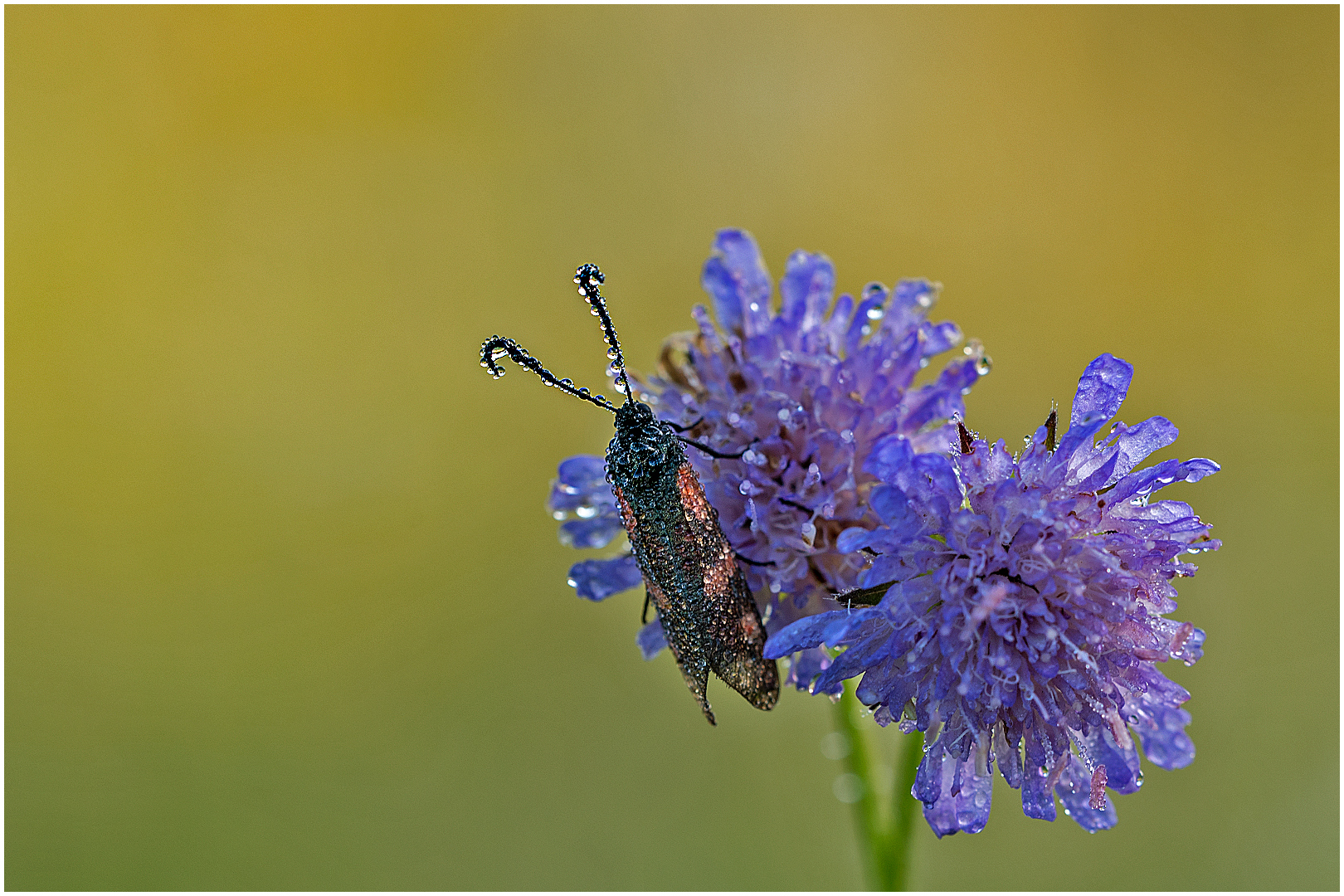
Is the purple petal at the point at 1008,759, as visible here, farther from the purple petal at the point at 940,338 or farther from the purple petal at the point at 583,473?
the purple petal at the point at 583,473

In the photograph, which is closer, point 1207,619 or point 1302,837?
point 1302,837

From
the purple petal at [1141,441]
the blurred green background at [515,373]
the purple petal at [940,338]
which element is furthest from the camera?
the blurred green background at [515,373]

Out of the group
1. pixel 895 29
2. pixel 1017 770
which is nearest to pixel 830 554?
pixel 1017 770

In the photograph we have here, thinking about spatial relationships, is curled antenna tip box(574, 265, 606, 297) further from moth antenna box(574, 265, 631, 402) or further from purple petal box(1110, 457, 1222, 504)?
purple petal box(1110, 457, 1222, 504)

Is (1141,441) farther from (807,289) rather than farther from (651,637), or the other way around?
(651,637)

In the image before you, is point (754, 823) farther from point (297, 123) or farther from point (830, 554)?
point (297, 123)

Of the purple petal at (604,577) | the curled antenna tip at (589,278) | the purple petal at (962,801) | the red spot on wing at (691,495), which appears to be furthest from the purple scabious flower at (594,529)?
the purple petal at (962,801)

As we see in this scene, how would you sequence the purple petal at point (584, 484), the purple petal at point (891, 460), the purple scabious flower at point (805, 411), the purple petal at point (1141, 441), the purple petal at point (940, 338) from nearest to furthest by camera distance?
the purple petal at point (891, 460) < the purple petal at point (1141, 441) < the purple scabious flower at point (805, 411) < the purple petal at point (940, 338) < the purple petal at point (584, 484)
